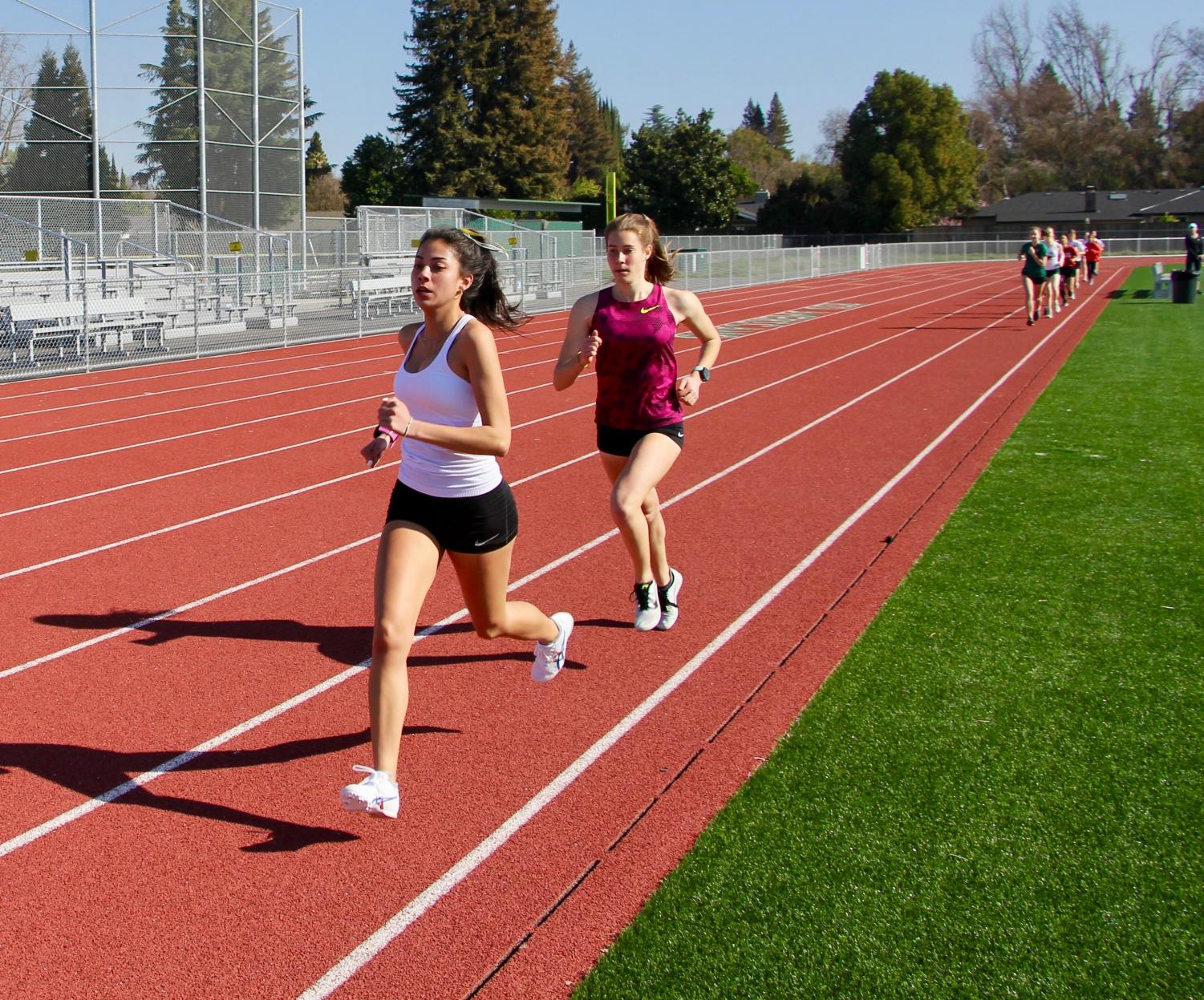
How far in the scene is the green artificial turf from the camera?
3303 millimetres

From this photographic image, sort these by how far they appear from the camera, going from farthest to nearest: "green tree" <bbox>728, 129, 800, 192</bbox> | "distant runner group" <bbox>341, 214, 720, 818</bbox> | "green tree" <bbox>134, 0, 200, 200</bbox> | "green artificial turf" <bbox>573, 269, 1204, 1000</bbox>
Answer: "green tree" <bbox>728, 129, 800, 192</bbox>
"green tree" <bbox>134, 0, 200, 200</bbox>
"distant runner group" <bbox>341, 214, 720, 818</bbox>
"green artificial turf" <bbox>573, 269, 1204, 1000</bbox>

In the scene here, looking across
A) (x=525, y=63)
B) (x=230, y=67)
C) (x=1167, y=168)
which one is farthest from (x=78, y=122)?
(x=1167, y=168)

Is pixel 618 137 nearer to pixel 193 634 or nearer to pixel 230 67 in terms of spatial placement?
pixel 230 67

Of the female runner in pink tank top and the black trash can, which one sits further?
the black trash can

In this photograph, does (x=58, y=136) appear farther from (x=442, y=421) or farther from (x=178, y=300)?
(x=442, y=421)

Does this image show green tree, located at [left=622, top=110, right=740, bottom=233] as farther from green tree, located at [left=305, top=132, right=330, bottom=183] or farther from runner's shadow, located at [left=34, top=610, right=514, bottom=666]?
runner's shadow, located at [left=34, top=610, right=514, bottom=666]

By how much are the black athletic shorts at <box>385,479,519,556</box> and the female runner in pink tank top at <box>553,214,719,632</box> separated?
4.48ft

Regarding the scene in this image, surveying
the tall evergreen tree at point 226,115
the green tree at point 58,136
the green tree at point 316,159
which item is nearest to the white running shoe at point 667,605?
the green tree at point 58,136

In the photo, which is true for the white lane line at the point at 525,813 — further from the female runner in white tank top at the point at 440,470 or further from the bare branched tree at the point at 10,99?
the bare branched tree at the point at 10,99

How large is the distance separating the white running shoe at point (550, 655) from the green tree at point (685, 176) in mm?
60516

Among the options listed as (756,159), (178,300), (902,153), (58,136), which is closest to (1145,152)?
(756,159)

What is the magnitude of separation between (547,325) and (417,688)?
20805mm

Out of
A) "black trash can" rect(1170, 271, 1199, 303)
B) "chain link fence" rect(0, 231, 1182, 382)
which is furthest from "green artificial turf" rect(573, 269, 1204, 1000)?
"black trash can" rect(1170, 271, 1199, 303)

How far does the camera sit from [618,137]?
391 feet
